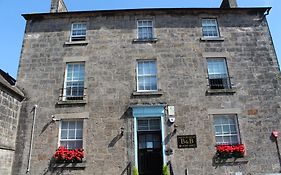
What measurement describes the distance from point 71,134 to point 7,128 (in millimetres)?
2700

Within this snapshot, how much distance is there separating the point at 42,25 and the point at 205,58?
885 centimetres

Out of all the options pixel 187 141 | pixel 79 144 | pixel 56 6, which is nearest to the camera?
pixel 187 141

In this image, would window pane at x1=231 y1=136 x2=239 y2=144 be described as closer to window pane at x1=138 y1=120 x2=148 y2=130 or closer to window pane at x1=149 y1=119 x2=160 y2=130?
window pane at x1=149 y1=119 x2=160 y2=130

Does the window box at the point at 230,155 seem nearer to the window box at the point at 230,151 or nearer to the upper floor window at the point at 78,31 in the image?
the window box at the point at 230,151

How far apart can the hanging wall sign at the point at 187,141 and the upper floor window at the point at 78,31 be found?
718 cm

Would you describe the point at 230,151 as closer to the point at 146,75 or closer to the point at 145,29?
the point at 146,75

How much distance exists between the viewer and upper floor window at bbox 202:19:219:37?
14205 mm

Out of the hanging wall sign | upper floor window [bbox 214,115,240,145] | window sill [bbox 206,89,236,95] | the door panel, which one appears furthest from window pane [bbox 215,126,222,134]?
the door panel

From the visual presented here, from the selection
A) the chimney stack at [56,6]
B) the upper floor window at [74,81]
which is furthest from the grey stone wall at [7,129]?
the chimney stack at [56,6]

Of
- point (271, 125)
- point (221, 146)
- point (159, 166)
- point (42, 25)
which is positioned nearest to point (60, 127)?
point (159, 166)

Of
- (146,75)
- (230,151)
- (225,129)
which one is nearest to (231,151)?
(230,151)

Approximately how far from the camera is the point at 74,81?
1299 cm

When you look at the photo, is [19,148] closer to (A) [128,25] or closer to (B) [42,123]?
(B) [42,123]

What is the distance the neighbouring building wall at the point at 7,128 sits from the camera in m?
11.0
